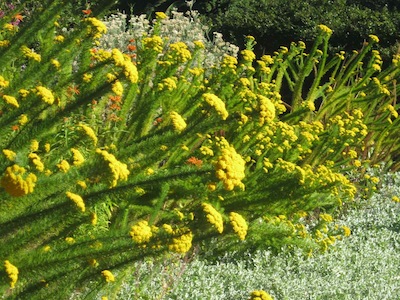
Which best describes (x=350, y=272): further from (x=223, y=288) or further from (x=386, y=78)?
(x=386, y=78)

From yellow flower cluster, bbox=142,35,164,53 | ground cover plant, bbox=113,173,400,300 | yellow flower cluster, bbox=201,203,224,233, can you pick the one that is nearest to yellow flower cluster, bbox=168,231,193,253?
yellow flower cluster, bbox=201,203,224,233

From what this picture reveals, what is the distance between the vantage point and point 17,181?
77.6 inches

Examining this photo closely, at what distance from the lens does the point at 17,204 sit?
2156mm

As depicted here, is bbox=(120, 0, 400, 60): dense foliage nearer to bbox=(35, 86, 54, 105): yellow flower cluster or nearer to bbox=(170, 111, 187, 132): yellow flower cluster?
bbox=(170, 111, 187, 132): yellow flower cluster

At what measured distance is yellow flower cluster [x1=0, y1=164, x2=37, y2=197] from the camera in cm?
197

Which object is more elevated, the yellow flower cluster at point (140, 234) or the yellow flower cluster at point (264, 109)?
the yellow flower cluster at point (264, 109)

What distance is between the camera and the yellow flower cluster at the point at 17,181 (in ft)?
6.47

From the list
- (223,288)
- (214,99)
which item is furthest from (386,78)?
(214,99)

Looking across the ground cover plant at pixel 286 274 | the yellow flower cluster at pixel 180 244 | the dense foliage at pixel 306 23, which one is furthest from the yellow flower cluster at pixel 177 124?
the dense foliage at pixel 306 23

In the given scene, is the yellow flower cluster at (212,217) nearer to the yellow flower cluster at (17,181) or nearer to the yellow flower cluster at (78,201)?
the yellow flower cluster at (78,201)

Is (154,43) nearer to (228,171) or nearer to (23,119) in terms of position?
(23,119)

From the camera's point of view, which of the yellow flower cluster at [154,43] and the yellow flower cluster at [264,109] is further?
the yellow flower cluster at [154,43]

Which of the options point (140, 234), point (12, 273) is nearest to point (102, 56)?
point (140, 234)

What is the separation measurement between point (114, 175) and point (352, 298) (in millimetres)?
2066
